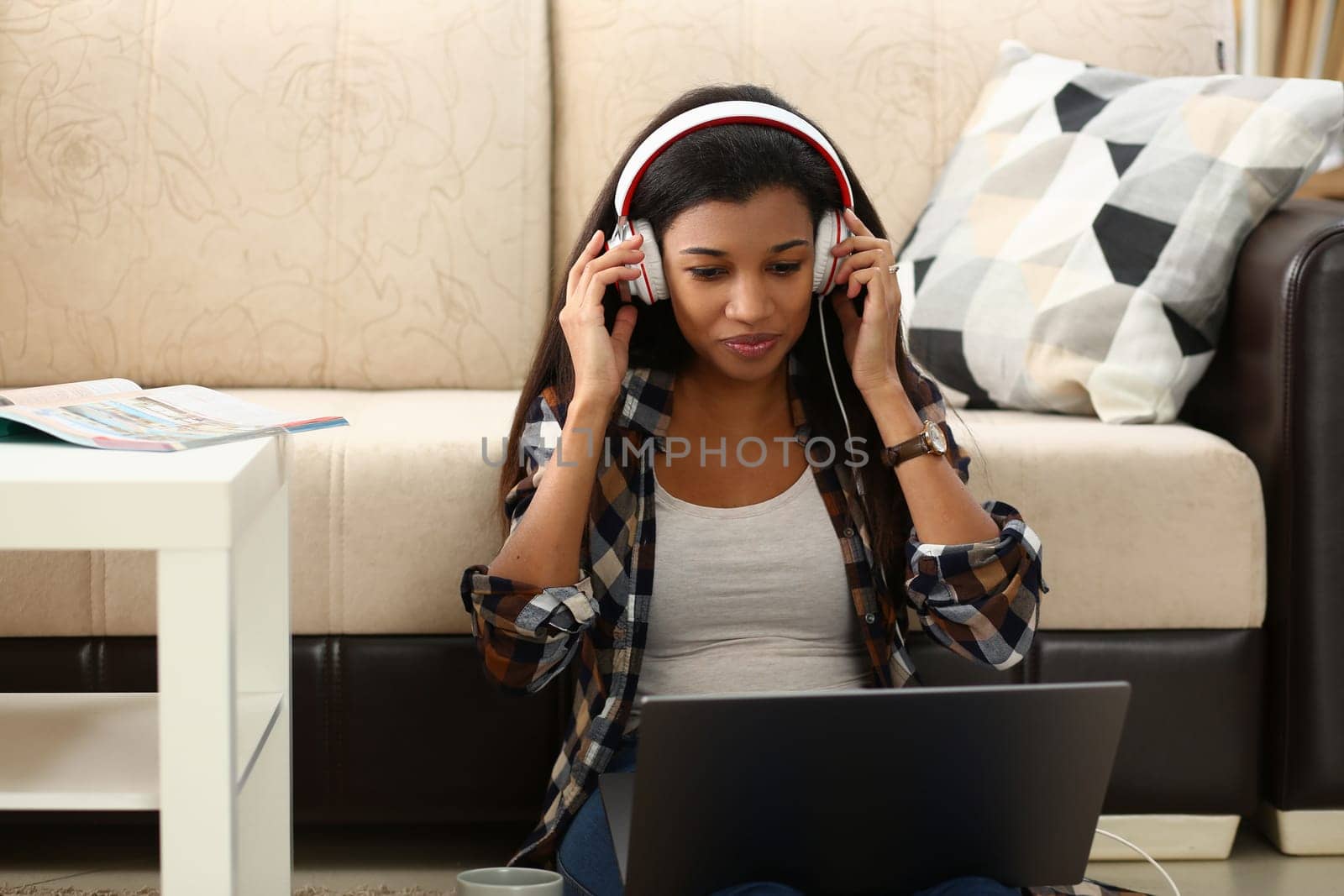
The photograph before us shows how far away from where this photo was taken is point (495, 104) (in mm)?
1814

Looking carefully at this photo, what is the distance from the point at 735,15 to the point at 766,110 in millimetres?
744

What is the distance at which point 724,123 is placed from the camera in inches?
46.8

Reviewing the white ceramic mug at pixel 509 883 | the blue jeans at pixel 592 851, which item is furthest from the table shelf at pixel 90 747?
the blue jeans at pixel 592 851

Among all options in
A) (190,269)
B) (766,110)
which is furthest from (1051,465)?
(190,269)

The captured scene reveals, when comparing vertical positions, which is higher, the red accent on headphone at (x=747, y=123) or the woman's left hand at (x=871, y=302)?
the red accent on headphone at (x=747, y=123)

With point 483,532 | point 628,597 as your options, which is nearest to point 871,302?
point 628,597

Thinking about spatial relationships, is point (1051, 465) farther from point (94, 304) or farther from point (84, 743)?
point (94, 304)

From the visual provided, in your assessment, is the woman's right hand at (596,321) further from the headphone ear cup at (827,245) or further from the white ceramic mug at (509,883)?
the white ceramic mug at (509,883)

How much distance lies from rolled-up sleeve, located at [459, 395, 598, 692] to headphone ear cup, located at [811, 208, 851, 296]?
34 cm

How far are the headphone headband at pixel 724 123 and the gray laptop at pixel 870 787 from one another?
52cm

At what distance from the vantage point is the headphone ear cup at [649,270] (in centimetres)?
119

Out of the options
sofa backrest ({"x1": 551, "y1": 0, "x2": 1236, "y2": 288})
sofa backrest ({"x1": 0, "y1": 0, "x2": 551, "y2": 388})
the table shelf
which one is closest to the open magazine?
the table shelf

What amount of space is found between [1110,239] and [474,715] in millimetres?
910

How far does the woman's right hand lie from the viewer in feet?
3.92
